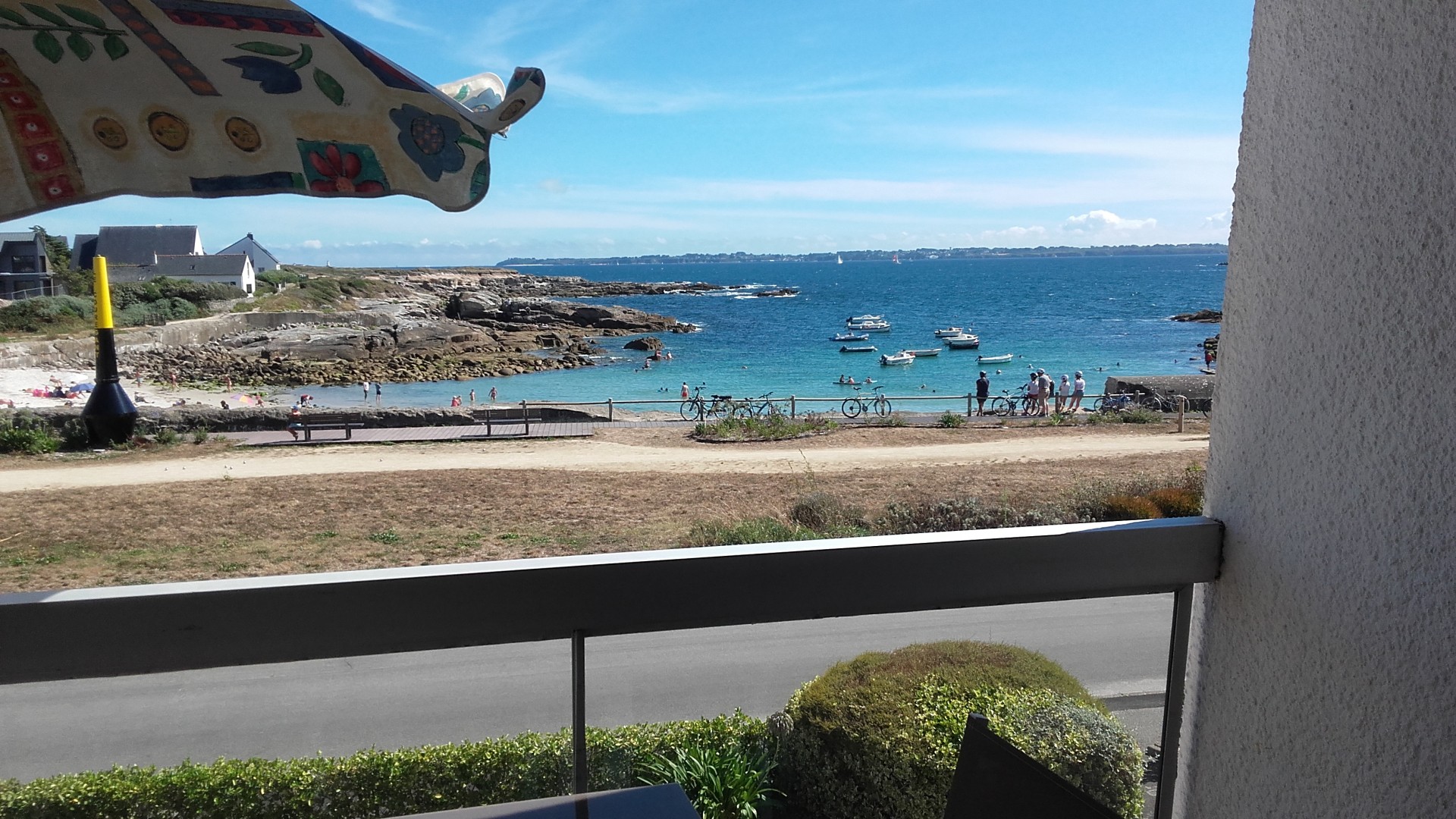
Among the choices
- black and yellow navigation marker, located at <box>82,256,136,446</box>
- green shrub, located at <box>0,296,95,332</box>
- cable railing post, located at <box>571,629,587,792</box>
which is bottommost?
green shrub, located at <box>0,296,95,332</box>

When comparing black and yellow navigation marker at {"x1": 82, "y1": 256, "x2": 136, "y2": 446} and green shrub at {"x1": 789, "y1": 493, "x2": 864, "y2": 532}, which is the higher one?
black and yellow navigation marker at {"x1": 82, "y1": 256, "x2": 136, "y2": 446}

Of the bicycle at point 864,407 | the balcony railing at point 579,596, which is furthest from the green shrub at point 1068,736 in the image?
the bicycle at point 864,407

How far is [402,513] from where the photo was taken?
1059 cm

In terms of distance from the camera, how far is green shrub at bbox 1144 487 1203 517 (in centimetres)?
871

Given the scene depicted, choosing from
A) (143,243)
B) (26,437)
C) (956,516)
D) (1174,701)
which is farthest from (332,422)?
(143,243)

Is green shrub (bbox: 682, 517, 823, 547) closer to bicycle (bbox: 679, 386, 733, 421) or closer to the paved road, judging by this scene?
the paved road

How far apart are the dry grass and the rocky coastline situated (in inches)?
656

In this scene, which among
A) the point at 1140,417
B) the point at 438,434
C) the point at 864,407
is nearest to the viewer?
the point at 438,434

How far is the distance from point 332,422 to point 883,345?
33.0 metres

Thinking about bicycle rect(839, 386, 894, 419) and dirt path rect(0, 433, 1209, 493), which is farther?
bicycle rect(839, 386, 894, 419)

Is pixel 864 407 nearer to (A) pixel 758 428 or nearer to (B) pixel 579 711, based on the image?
(A) pixel 758 428

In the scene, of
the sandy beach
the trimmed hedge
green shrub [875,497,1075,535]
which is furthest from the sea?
the trimmed hedge

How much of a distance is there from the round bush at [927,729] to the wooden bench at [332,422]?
16065mm

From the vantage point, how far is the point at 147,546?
9.39 m
